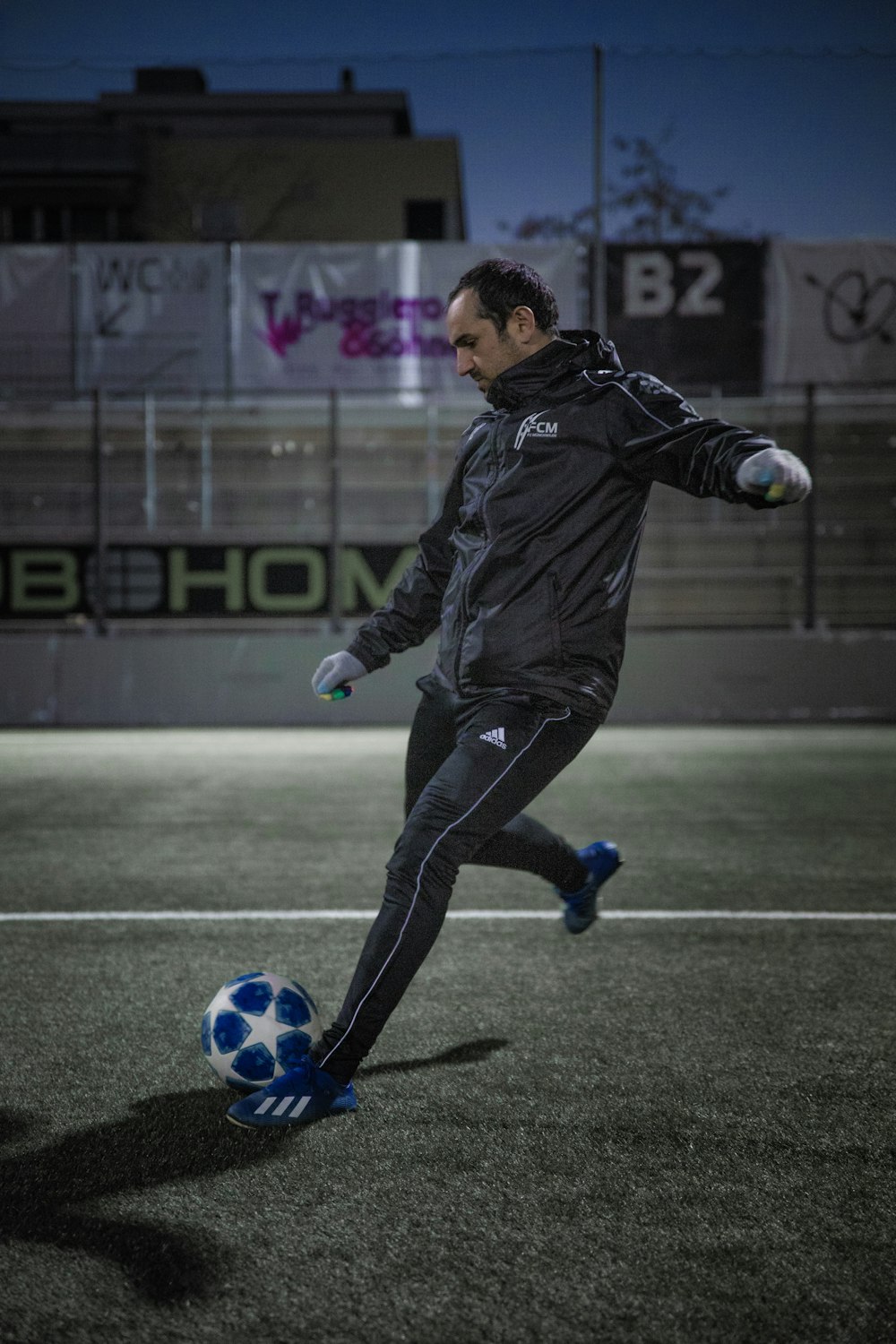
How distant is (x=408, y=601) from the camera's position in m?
3.22

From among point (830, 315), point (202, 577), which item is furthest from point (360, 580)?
point (830, 315)

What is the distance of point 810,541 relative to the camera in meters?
13.0

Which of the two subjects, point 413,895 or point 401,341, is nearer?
point 413,895

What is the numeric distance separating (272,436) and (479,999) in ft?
45.0

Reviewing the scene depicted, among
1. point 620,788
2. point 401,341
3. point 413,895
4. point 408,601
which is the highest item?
point 401,341

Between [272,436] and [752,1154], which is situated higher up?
[272,436]

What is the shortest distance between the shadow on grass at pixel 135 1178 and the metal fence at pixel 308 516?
10871 mm

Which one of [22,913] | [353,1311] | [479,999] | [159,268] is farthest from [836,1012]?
[159,268]

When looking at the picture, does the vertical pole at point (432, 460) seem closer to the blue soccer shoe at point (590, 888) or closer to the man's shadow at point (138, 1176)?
the blue soccer shoe at point (590, 888)

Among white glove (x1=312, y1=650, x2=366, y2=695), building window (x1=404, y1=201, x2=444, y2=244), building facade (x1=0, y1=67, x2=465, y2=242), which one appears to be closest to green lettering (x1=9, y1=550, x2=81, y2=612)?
building facade (x1=0, y1=67, x2=465, y2=242)

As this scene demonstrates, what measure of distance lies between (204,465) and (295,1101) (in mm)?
13873

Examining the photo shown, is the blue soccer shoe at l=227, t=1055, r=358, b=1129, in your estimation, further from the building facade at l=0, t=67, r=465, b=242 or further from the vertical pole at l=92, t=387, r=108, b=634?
the building facade at l=0, t=67, r=465, b=242

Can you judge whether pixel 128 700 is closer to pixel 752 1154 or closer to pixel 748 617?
pixel 748 617

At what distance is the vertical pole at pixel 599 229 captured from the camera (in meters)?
14.9
